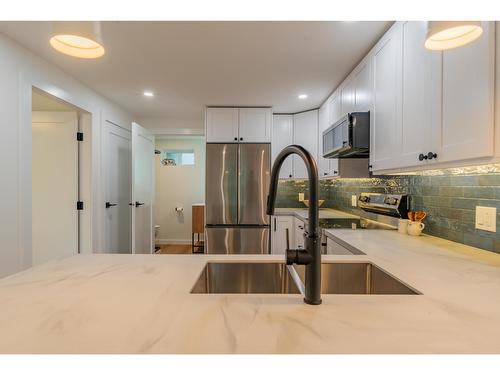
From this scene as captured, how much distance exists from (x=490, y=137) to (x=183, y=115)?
12.1ft

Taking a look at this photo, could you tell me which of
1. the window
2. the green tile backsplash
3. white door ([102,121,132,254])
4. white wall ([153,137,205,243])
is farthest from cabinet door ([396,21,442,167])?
the window

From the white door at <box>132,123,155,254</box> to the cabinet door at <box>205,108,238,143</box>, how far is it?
933 mm

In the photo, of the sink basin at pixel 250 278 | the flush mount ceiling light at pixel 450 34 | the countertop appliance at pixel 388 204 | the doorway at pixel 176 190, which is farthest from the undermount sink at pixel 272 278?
the doorway at pixel 176 190

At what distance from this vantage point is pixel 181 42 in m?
1.95

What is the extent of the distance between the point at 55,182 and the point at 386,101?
3.32 meters

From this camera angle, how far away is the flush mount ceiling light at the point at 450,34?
2.79ft

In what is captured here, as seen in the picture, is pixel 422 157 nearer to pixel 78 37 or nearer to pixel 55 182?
pixel 78 37

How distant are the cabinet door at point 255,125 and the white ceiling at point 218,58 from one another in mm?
177

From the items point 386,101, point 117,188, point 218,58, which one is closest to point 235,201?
point 117,188

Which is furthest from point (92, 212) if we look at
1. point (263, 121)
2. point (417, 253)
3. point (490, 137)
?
point (490, 137)

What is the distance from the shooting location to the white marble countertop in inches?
20.1
